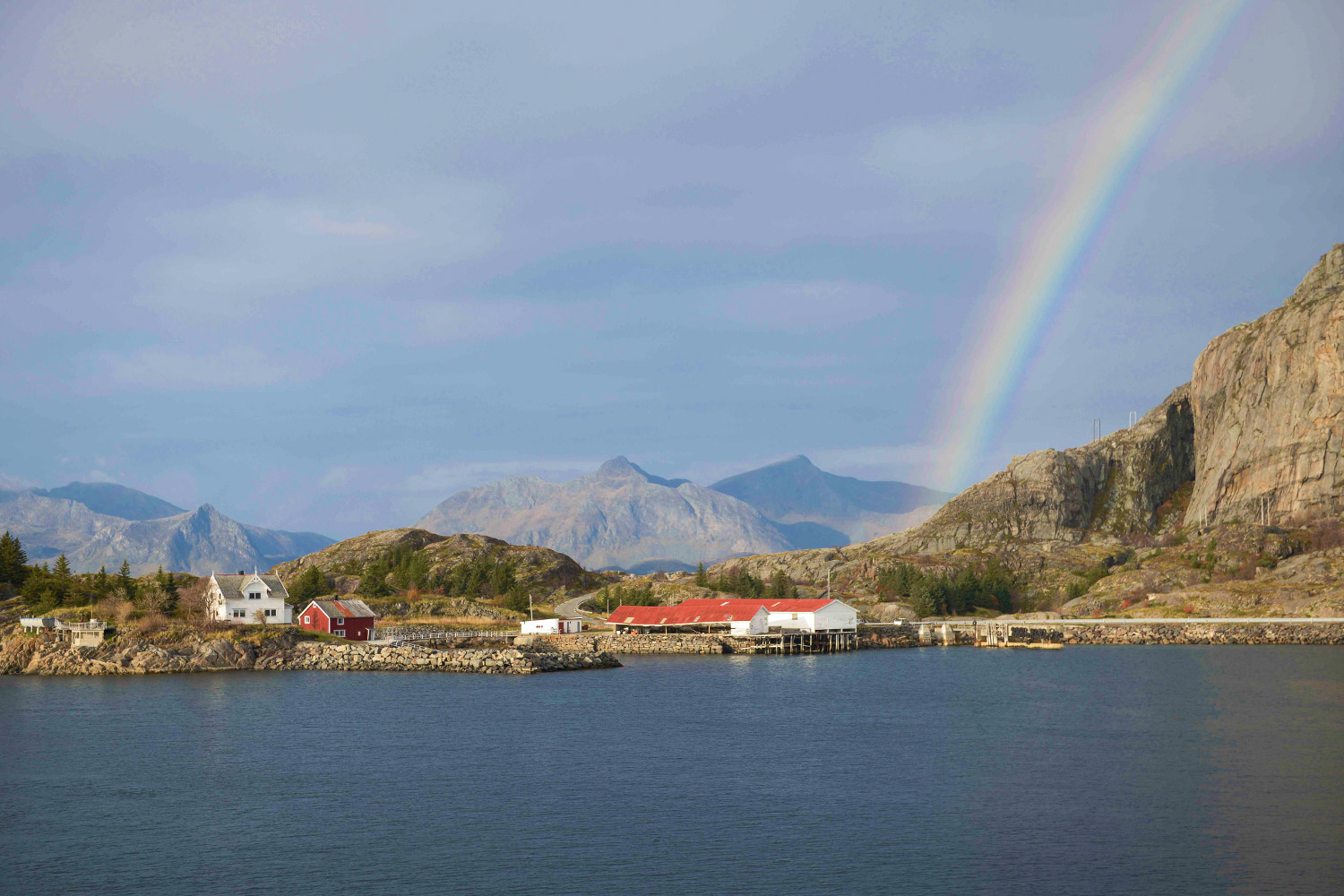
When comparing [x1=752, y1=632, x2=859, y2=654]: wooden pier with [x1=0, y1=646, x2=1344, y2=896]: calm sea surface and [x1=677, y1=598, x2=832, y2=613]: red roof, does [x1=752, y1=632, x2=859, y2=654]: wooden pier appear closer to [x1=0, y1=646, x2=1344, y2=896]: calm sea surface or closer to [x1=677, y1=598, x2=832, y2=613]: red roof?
[x1=677, y1=598, x2=832, y2=613]: red roof

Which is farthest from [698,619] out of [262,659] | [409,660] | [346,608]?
[262,659]

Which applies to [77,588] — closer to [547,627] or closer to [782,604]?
[547,627]

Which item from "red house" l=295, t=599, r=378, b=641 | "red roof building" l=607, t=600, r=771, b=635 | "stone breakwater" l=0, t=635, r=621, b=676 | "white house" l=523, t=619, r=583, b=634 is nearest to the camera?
"stone breakwater" l=0, t=635, r=621, b=676

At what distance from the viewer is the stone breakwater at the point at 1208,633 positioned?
168 m

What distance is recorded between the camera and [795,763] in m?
63.9

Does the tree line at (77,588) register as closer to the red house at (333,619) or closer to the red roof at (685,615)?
the red house at (333,619)

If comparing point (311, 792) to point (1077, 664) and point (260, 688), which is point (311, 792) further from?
point (1077, 664)

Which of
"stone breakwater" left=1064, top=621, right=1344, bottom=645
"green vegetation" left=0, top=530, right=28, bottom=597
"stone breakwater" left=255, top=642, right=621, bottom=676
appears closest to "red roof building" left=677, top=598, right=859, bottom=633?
"stone breakwater" left=255, top=642, right=621, bottom=676

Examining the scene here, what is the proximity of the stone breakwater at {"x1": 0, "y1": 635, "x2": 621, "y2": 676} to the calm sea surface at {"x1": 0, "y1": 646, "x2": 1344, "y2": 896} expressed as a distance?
16.1 meters

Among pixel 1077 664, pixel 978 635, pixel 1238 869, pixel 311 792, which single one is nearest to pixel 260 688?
pixel 311 792

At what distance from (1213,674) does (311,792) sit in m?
97.9

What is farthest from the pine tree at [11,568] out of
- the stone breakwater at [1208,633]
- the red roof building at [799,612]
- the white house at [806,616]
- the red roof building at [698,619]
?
the stone breakwater at [1208,633]

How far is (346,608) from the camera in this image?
13850 centimetres

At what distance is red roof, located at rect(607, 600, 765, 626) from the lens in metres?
161
